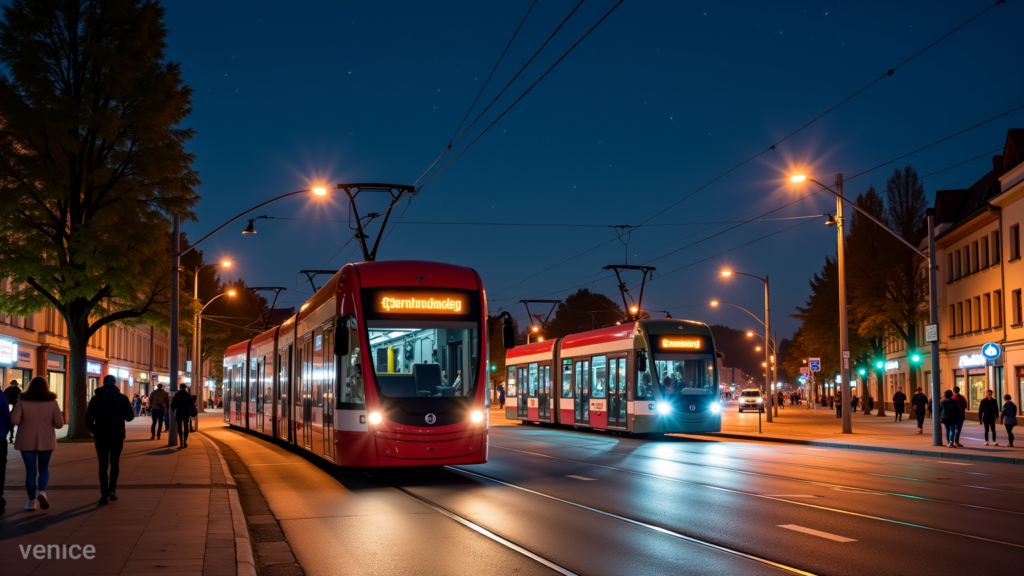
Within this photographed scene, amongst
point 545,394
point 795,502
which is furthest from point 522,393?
point 795,502

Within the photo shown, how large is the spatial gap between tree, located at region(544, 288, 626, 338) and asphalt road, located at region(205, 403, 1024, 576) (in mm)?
85887

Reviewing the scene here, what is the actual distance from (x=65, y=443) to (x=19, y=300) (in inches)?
165

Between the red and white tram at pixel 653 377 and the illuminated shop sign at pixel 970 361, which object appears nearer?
the red and white tram at pixel 653 377

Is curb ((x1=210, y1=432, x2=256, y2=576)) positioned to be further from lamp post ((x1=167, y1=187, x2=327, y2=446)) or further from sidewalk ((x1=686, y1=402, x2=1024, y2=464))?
sidewalk ((x1=686, y1=402, x2=1024, y2=464))

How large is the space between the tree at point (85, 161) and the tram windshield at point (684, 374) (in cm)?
1443

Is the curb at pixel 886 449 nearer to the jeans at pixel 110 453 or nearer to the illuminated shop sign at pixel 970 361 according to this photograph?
the illuminated shop sign at pixel 970 361

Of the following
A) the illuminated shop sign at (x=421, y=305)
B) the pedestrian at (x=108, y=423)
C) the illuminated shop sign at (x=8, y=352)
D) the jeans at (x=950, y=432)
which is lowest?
the jeans at (x=950, y=432)

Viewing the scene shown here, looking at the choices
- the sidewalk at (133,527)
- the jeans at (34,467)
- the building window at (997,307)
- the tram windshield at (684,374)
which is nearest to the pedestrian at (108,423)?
the sidewalk at (133,527)

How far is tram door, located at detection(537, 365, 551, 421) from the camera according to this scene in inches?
1458

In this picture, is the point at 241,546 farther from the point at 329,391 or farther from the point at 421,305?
the point at 329,391

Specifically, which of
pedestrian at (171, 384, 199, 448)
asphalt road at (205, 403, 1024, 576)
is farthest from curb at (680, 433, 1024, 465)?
pedestrian at (171, 384, 199, 448)

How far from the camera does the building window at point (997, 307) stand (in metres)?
44.6

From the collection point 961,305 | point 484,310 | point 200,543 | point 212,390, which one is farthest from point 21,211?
point 212,390

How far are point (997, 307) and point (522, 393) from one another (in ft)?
72.6
